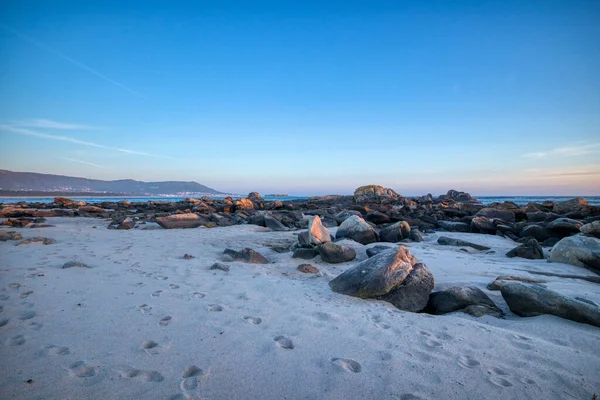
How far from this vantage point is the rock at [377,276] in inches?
155

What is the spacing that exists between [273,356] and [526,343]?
7.96 ft

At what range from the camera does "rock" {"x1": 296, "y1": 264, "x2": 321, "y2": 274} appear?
537cm

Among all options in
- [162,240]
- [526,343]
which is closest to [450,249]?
[526,343]

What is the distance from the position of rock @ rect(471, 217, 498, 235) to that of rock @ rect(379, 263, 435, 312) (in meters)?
7.39

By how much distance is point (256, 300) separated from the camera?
3.78 metres

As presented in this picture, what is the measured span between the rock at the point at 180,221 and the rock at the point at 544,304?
404 inches

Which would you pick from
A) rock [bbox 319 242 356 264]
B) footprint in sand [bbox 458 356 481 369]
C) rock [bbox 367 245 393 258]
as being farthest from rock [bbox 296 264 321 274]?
footprint in sand [bbox 458 356 481 369]

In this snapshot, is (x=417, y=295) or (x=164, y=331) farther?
(x=417, y=295)

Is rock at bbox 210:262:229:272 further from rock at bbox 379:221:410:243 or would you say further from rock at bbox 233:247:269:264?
rock at bbox 379:221:410:243

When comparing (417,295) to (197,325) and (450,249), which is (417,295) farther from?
(450,249)

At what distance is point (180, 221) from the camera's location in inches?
444

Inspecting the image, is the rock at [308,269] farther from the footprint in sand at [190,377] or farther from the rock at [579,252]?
the rock at [579,252]

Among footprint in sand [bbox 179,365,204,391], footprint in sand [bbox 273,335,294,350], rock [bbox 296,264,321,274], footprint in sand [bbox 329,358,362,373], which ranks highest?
footprint in sand [bbox 179,365,204,391]

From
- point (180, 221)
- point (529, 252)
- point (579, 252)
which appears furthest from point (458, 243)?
point (180, 221)
